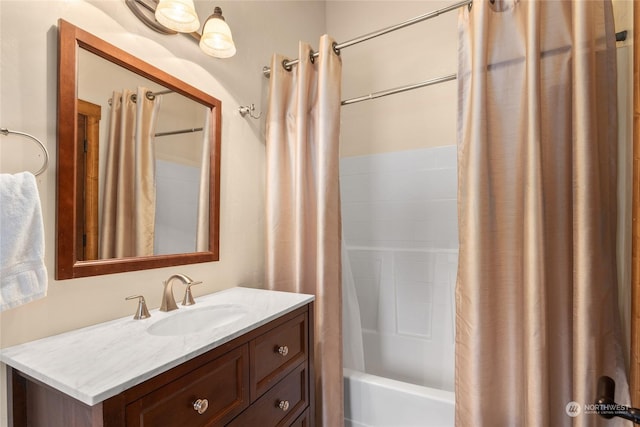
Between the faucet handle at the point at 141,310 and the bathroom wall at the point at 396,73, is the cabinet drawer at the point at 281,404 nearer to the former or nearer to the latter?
the faucet handle at the point at 141,310

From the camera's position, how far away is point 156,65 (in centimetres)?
111

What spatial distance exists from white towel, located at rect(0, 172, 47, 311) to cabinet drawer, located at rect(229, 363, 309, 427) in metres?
0.61

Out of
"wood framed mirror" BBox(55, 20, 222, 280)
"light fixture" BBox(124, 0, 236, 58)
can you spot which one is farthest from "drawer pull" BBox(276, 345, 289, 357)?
"light fixture" BBox(124, 0, 236, 58)

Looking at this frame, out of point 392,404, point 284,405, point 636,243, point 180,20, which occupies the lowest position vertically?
point 392,404

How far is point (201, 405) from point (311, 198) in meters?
1.01

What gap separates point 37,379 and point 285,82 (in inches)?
58.8

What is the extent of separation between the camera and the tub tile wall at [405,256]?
1797 mm

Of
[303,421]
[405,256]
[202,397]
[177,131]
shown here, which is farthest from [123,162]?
[405,256]

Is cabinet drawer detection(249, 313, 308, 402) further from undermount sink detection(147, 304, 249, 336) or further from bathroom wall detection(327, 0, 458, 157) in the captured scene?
bathroom wall detection(327, 0, 458, 157)

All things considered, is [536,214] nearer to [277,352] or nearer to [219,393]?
[277,352]

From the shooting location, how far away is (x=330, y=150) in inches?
56.5

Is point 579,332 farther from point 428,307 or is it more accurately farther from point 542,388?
point 428,307

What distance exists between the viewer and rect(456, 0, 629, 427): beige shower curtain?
101cm

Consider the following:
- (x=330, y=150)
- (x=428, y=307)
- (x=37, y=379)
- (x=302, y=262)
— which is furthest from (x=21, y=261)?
(x=428, y=307)
